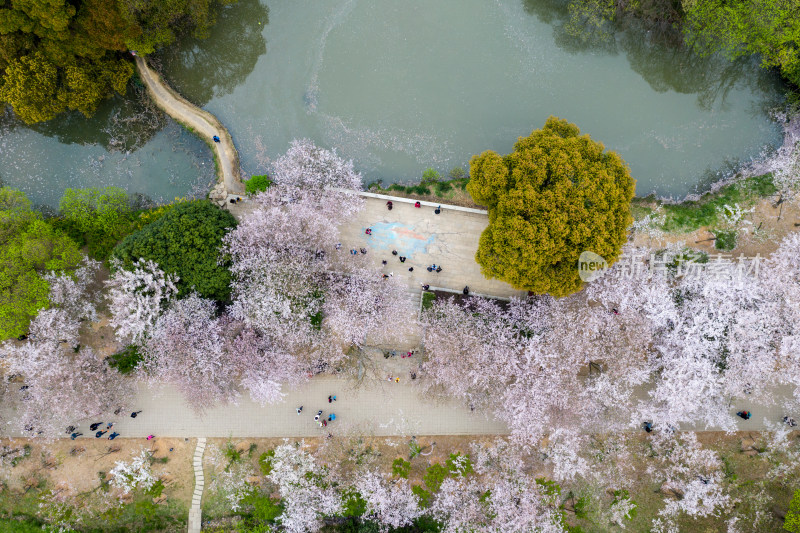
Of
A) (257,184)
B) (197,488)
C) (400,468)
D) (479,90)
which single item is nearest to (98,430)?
(197,488)

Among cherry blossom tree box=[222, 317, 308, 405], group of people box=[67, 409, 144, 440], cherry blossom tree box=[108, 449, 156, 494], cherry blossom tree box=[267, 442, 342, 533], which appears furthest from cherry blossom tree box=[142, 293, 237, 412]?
cherry blossom tree box=[267, 442, 342, 533]

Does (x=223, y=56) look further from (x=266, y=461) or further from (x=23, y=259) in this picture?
(x=266, y=461)

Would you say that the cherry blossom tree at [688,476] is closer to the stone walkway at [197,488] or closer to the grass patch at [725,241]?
the grass patch at [725,241]

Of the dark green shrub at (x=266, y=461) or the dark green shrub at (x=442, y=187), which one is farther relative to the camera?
the dark green shrub at (x=442, y=187)

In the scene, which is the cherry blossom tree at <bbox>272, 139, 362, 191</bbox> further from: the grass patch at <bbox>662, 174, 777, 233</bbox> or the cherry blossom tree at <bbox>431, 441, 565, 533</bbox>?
the grass patch at <bbox>662, 174, 777, 233</bbox>

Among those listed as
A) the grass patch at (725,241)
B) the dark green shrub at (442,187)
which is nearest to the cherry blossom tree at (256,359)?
the dark green shrub at (442,187)
